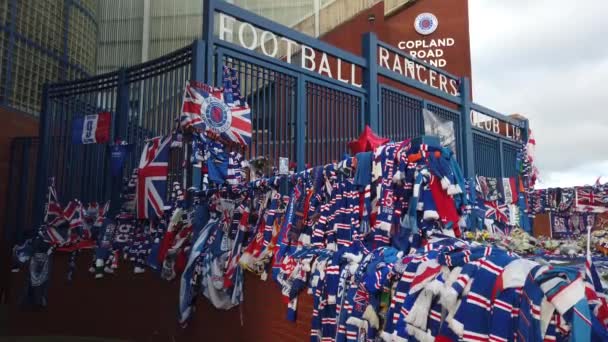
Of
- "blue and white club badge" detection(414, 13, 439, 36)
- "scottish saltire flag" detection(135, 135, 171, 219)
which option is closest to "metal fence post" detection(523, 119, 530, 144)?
"blue and white club badge" detection(414, 13, 439, 36)

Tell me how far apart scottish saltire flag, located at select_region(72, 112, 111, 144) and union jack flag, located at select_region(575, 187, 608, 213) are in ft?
29.4

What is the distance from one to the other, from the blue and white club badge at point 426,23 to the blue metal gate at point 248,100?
9.50 meters

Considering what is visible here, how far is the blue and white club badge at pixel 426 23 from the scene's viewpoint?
65.2 feet

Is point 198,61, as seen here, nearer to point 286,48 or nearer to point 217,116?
point 217,116

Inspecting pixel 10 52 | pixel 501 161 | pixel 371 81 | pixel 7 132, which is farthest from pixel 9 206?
pixel 501 161

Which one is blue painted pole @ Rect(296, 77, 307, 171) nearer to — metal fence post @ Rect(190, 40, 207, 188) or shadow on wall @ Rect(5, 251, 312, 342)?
metal fence post @ Rect(190, 40, 207, 188)

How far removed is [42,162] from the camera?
9.84 m

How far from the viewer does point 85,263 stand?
8133 millimetres

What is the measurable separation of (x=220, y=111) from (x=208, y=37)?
111 cm

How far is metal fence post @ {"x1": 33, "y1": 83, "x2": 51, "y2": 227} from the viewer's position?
962 cm

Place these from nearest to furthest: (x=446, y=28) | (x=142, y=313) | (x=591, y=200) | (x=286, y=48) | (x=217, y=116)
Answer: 1. (x=142, y=313)
2. (x=217, y=116)
3. (x=286, y=48)
4. (x=591, y=200)
5. (x=446, y=28)

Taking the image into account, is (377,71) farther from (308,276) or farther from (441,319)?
(441,319)

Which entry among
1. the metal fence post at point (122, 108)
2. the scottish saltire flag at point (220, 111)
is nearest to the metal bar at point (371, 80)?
the scottish saltire flag at point (220, 111)

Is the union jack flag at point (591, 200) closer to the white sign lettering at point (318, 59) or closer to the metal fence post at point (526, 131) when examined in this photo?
the white sign lettering at point (318, 59)
